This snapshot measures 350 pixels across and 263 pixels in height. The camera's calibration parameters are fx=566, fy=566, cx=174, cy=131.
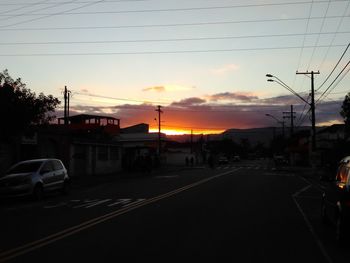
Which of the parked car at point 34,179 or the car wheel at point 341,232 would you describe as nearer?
the car wheel at point 341,232

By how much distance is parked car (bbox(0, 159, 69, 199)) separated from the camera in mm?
21469

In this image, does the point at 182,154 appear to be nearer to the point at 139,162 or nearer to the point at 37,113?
the point at 139,162

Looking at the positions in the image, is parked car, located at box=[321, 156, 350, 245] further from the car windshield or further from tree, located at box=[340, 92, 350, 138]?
tree, located at box=[340, 92, 350, 138]

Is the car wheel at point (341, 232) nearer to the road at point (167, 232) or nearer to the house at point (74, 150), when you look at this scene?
the road at point (167, 232)

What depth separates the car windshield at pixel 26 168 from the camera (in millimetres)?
22969

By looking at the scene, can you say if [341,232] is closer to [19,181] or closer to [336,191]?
[336,191]

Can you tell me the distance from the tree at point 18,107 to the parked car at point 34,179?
168cm

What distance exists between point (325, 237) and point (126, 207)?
744cm

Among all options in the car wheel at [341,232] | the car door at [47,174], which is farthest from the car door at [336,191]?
the car door at [47,174]

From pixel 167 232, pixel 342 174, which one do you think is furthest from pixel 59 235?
pixel 342 174

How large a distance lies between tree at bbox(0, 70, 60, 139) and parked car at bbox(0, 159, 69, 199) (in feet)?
5.50

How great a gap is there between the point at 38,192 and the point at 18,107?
3.54 m

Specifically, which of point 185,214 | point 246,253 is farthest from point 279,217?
point 246,253

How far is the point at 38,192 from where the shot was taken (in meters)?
22.2
